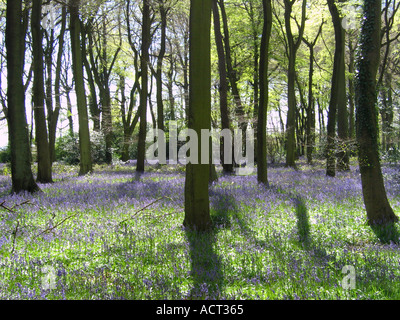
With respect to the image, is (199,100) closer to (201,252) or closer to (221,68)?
(201,252)

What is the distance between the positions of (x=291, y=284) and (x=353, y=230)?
309 cm

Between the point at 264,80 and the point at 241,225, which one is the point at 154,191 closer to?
the point at 241,225

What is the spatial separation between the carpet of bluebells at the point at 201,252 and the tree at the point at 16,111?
2.29 meters

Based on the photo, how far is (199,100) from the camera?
6.42 meters

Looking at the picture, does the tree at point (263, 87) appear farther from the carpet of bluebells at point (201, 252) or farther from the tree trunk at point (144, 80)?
the tree trunk at point (144, 80)

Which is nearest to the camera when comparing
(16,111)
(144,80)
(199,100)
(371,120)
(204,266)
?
(204,266)

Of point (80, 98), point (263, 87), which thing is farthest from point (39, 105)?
point (263, 87)

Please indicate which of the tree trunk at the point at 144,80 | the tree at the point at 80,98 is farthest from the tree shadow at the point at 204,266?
the tree trunk at the point at 144,80

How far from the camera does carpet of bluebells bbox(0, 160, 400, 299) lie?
12.5 ft

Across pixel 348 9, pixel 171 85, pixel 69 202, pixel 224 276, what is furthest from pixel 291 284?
pixel 171 85

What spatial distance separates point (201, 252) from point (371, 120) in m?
4.18

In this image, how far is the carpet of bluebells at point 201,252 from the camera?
12.5ft

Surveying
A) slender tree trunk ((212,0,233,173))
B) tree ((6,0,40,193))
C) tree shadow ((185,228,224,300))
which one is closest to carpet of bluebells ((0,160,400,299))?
tree shadow ((185,228,224,300))

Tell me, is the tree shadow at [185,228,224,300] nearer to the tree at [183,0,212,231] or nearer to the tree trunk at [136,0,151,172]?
the tree at [183,0,212,231]
